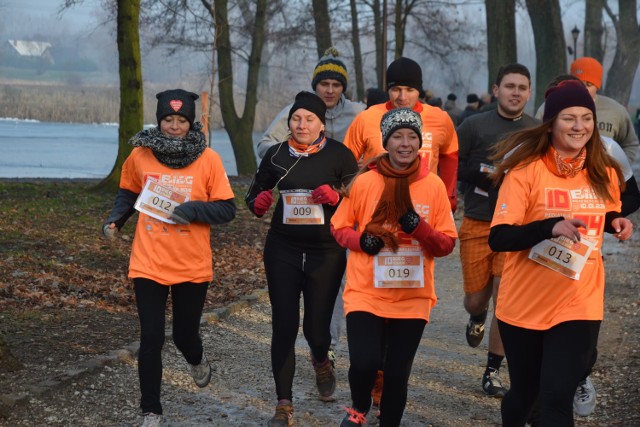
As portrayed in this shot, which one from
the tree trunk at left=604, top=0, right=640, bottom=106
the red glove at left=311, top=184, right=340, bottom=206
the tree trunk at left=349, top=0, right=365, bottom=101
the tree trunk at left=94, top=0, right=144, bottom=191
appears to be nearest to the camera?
the red glove at left=311, top=184, right=340, bottom=206

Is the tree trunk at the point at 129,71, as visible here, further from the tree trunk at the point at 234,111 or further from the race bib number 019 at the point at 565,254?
the race bib number 019 at the point at 565,254

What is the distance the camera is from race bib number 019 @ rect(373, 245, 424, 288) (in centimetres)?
518

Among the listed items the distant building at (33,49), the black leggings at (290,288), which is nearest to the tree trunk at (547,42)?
the distant building at (33,49)

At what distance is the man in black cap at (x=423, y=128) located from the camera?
6.61 metres

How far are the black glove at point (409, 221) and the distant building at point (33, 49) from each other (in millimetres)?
21759

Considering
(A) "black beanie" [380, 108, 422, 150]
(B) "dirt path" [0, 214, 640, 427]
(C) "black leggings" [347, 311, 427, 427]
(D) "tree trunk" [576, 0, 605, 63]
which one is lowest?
(B) "dirt path" [0, 214, 640, 427]

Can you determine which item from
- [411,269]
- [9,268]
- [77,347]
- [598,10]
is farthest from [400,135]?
[598,10]

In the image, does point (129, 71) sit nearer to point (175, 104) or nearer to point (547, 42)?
point (175, 104)

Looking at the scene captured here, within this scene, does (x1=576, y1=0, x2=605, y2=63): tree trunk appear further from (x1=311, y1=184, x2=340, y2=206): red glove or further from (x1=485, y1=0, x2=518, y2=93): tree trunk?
(x1=311, y1=184, x2=340, y2=206): red glove

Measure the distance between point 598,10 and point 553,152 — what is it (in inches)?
1440

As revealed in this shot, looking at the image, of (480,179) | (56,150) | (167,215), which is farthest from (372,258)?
(56,150)

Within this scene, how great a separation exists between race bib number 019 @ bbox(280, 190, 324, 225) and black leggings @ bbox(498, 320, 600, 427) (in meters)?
1.55

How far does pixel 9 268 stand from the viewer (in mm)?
10016

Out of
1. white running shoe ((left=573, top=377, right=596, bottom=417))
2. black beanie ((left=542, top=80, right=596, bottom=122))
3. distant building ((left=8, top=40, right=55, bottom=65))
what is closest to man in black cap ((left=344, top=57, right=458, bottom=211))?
white running shoe ((left=573, top=377, right=596, bottom=417))
